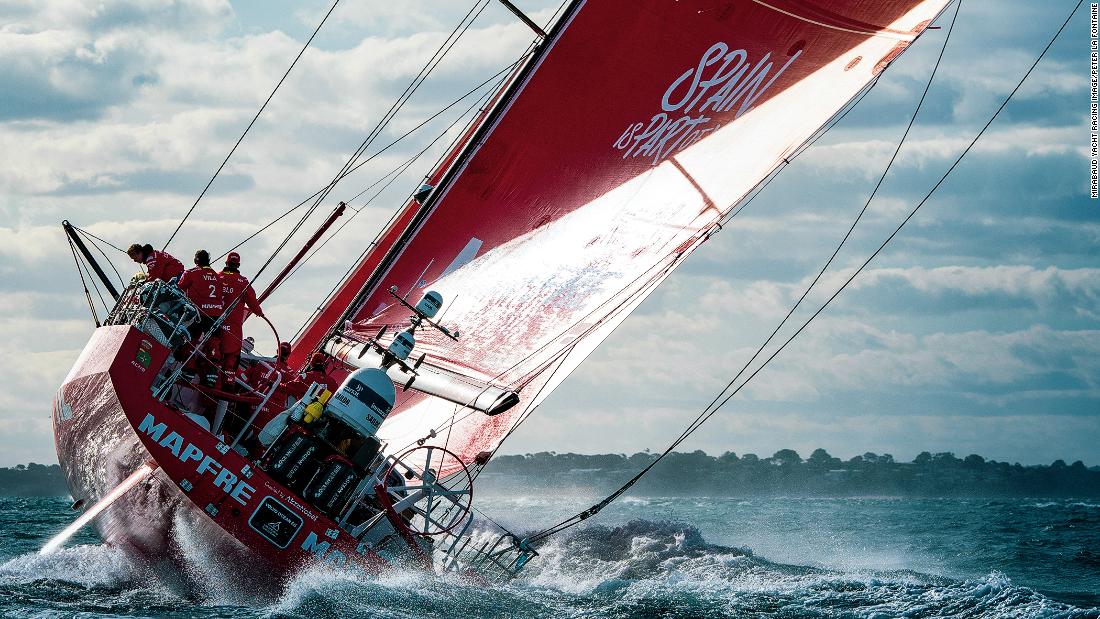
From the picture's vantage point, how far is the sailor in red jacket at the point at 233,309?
10.0 m

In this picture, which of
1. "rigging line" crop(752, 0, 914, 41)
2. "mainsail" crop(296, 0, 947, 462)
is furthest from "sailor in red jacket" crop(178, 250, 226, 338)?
"rigging line" crop(752, 0, 914, 41)

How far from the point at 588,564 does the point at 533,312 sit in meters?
5.09

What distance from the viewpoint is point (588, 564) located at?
14828mm

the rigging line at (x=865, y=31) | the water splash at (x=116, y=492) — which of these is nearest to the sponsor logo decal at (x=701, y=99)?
the rigging line at (x=865, y=31)

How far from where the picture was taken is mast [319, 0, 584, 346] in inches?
389

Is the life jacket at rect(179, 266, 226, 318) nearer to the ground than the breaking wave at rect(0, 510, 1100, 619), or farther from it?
farther from it

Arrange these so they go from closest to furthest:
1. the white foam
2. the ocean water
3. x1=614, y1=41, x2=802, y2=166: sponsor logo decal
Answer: the ocean water → the white foam → x1=614, y1=41, x2=802, y2=166: sponsor logo decal

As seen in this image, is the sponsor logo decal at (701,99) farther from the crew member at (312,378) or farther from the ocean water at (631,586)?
the ocean water at (631,586)

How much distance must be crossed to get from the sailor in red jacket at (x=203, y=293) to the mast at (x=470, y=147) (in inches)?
56.4

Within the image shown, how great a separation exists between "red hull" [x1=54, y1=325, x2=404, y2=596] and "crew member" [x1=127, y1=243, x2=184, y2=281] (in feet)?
3.42

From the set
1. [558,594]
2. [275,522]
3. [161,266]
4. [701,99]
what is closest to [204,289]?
[161,266]

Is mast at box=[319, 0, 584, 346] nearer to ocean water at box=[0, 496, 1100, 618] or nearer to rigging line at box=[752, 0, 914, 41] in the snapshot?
rigging line at box=[752, 0, 914, 41]

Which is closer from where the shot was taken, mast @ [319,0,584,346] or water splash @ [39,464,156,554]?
water splash @ [39,464,156,554]

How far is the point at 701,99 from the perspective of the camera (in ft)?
34.0
